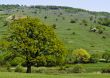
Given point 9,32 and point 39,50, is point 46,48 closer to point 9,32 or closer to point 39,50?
point 39,50

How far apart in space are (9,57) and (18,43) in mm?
3213

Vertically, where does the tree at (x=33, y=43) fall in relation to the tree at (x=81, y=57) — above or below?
above

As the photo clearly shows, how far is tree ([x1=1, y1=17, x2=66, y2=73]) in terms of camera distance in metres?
66.4

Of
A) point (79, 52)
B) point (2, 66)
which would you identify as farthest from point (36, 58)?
point (79, 52)

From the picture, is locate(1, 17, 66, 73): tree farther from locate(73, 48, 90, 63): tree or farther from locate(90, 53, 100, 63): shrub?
locate(73, 48, 90, 63): tree

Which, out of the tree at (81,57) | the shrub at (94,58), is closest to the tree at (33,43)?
the shrub at (94,58)

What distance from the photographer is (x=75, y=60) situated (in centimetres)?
13638

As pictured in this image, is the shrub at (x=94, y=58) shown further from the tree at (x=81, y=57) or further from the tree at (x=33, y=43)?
the tree at (x=33, y=43)

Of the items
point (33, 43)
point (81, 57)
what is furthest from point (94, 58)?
point (33, 43)

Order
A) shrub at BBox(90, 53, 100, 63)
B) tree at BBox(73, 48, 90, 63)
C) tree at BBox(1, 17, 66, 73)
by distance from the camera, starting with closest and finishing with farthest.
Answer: tree at BBox(1, 17, 66, 73)
shrub at BBox(90, 53, 100, 63)
tree at BBox(73, 48, 90, 63)

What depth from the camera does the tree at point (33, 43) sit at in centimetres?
6638

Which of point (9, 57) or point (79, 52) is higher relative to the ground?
point (9, 57)

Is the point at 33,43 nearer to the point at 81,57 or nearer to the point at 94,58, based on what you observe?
the point at 94,58

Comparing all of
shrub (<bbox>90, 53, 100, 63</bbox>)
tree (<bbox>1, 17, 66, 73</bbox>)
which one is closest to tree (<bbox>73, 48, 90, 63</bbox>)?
shrub (<bbox>90, 53, 100, 63</bbox>)
